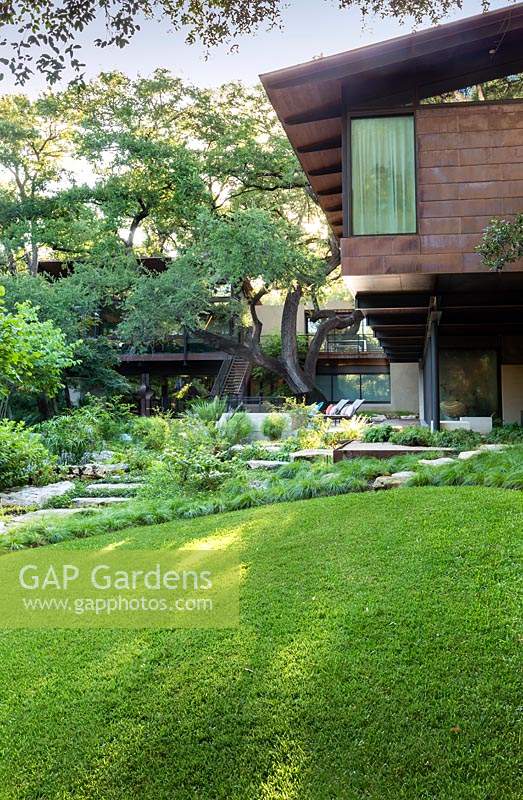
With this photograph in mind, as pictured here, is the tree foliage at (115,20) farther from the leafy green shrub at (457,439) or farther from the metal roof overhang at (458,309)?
the leafy green shrub at (457,439)

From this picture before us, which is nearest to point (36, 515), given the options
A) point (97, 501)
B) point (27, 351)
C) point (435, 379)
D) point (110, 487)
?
point (97, 501)

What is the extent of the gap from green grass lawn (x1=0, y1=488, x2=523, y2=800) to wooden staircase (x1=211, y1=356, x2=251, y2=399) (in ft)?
66.2

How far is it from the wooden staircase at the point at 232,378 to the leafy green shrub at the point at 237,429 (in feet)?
31.3

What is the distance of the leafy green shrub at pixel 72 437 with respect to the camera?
37.4 feet

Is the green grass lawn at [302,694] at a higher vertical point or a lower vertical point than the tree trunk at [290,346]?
lower

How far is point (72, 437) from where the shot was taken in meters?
11.5

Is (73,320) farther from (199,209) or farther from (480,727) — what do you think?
(480,727)

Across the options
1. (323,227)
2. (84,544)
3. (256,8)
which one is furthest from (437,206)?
(323,227)

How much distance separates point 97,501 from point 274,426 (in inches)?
290

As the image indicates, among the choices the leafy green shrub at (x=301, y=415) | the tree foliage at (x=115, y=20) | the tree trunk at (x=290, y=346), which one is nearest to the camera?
the tree foliage at (x=115, y=20)

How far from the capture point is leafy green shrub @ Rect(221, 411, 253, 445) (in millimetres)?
13430

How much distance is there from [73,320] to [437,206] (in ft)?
38.1

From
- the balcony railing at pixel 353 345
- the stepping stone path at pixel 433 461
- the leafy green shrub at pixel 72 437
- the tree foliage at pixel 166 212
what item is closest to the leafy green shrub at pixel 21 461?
the leafy green shrub at pixel 72 437

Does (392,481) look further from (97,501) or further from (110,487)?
(110,487)
